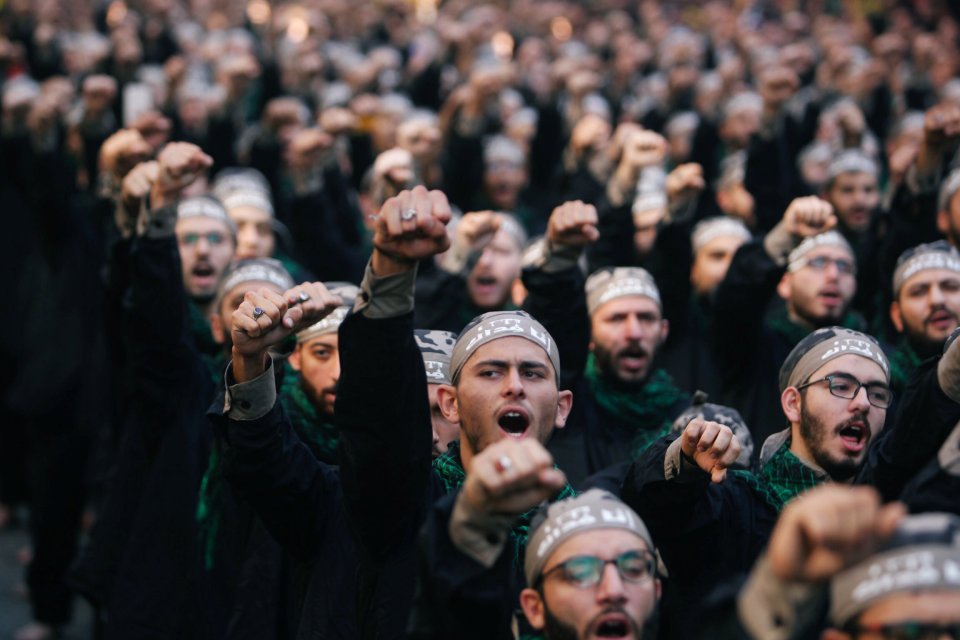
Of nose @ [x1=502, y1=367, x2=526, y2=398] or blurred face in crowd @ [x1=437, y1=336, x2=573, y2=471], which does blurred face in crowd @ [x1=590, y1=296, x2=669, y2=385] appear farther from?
nose @ [x1=502, y1=367, x2=526, y2=398]

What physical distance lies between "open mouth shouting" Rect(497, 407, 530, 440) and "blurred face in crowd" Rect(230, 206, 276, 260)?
3405 millimetres

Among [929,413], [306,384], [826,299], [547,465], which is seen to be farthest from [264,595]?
[826,299]

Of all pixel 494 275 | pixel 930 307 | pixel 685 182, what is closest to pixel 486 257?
pixel 494 275

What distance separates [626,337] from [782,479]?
1.35 metres

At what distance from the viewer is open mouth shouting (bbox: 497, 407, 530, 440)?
155 inches

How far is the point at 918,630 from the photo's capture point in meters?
2.57

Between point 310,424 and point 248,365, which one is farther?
point 310,424

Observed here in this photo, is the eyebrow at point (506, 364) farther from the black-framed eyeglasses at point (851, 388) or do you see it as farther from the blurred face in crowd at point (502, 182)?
the blurred face in crowd at point (502, 182)

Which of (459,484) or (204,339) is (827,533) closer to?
(459,484)

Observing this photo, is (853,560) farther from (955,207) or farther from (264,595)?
(955,207)

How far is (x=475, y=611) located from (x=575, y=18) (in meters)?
12.6

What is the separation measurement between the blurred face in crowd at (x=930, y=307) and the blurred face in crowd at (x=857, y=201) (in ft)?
6.14

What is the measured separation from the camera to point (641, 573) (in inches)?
127

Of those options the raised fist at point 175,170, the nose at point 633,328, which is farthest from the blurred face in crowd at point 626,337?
the raised fist at point 175,170
